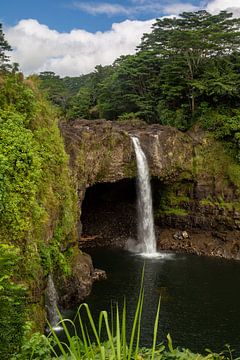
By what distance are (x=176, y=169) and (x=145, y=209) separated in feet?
12.6

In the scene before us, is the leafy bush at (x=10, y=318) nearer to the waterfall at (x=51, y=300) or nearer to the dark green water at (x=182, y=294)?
the dark green water at (x=182, y=294)

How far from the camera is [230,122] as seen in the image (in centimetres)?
2867

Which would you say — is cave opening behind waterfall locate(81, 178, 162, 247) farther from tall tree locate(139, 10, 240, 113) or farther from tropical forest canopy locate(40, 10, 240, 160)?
tall tree locate(139, 10, 240, 113)

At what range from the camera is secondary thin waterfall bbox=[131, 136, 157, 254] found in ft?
88.1

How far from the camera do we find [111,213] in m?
31.2

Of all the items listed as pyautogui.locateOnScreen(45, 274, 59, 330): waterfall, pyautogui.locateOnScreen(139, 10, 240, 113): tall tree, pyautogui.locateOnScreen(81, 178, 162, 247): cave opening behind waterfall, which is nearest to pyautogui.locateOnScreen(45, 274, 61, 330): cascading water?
pyautogui.locateOnScreen(45, 274, 59, 330): waterfall

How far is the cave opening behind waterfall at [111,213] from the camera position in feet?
97.9

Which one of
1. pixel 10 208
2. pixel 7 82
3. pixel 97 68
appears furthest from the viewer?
pixel 97 68

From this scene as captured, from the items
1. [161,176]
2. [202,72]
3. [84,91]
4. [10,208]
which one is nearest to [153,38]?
[202,72]

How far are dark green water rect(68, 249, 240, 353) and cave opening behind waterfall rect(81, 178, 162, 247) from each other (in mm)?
2794

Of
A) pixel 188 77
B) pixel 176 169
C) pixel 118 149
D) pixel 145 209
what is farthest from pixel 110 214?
pixel 188 77

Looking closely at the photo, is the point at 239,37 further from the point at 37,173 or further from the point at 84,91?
the point at 37,173

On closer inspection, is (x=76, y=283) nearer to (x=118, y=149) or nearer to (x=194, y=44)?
(x=118, y=149)

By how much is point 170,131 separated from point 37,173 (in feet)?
52.6
